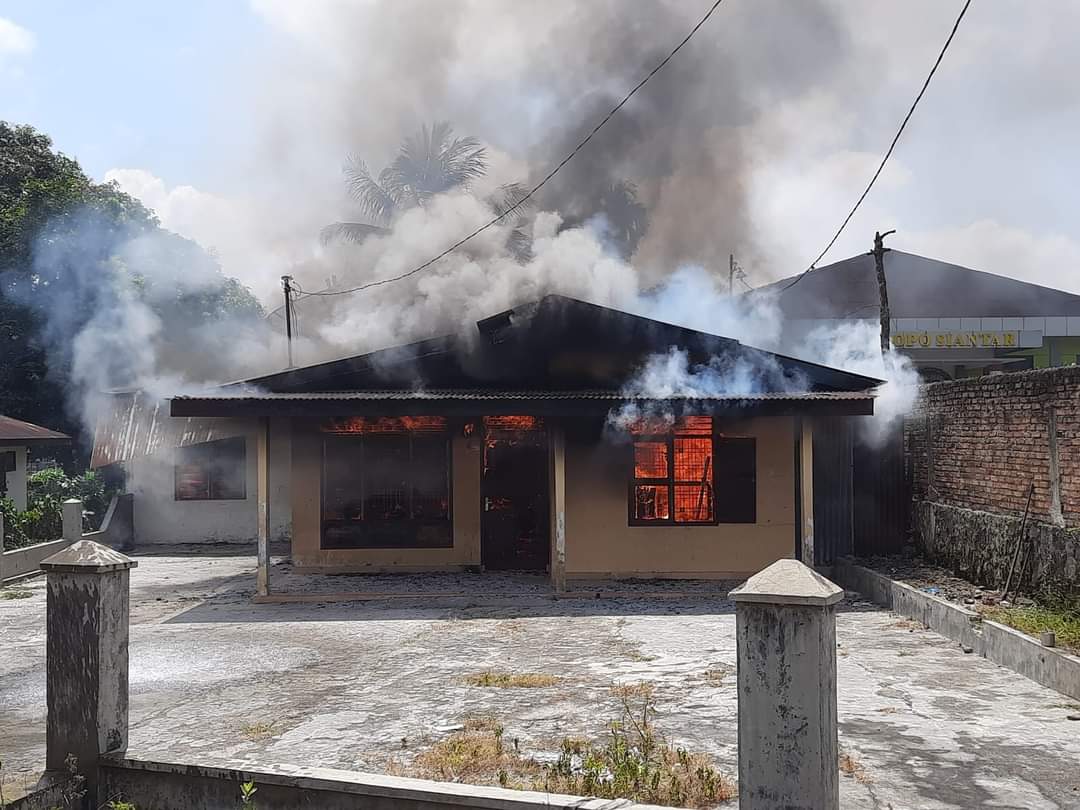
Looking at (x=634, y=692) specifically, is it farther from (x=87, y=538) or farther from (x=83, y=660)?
(x=87, y=538)

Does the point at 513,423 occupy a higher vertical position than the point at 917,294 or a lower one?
lower

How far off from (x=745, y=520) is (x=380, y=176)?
28592 mm

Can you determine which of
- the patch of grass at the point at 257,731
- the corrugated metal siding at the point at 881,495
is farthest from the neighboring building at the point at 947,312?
the patch of grass at the point at 257,731

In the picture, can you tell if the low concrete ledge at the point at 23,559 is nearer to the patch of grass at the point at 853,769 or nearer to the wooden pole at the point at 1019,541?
the patch of grass at the point at 853,769

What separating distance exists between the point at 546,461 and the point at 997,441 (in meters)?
6.57

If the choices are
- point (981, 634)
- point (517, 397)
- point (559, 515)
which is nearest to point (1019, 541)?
point (981, 634)

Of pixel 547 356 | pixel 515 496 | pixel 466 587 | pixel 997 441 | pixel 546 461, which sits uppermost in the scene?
pixel 547 356

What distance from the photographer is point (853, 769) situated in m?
5.84

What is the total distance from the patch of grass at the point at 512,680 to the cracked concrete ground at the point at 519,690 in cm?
13

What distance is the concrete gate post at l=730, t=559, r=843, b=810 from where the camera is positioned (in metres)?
4.12

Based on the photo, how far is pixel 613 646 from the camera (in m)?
9.81

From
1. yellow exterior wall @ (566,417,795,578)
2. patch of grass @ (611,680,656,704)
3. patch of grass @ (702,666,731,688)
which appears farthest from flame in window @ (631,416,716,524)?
patch of grass @ (611,680,656,704)

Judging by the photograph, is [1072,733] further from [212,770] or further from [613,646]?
[212,770]

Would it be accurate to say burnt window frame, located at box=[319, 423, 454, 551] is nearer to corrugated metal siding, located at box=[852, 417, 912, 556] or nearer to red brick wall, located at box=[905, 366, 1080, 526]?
corrugated metal siding, located at box=[852, 417, 912, 556]
